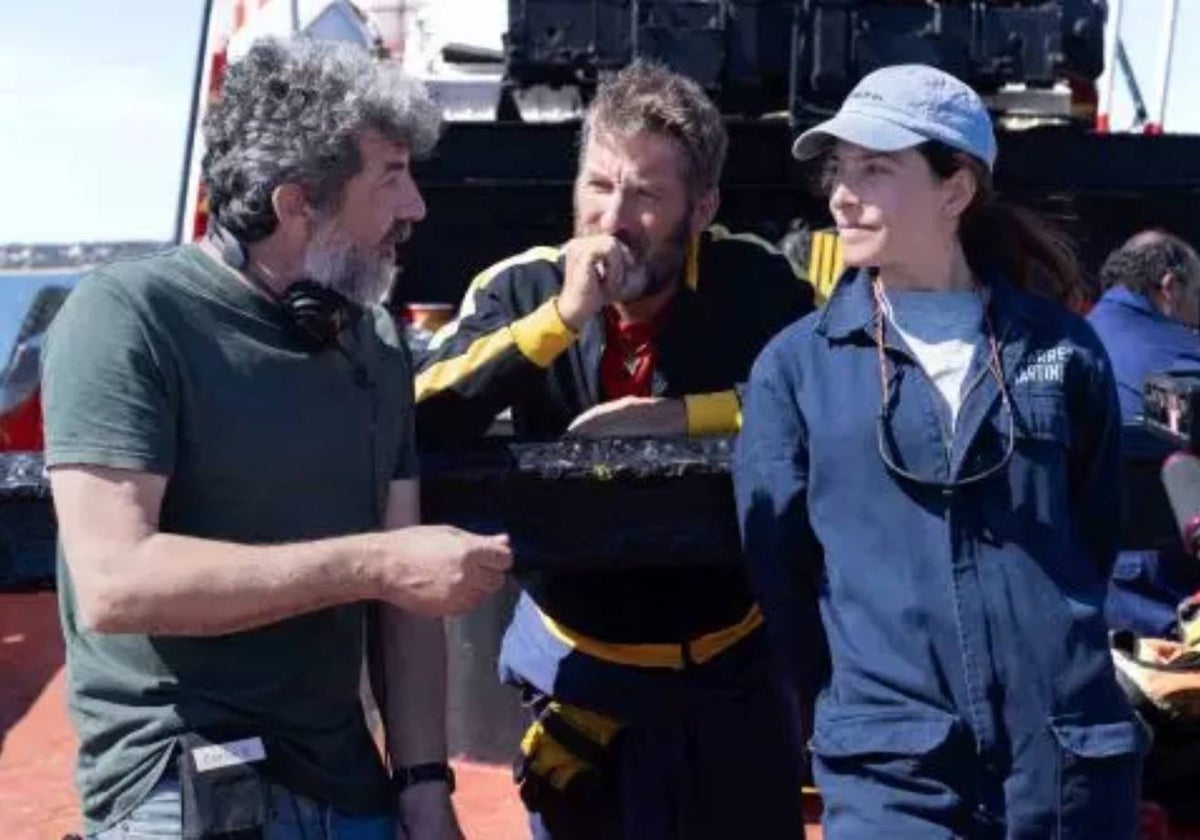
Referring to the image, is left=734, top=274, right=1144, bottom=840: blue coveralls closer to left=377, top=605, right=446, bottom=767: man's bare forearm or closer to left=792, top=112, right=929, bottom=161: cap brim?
left=792, top=112, right=929, bottom=161: cap brim

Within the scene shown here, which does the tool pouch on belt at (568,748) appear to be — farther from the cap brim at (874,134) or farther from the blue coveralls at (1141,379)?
the blue coveralls at (1141,379)

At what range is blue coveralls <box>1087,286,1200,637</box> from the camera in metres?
5.81

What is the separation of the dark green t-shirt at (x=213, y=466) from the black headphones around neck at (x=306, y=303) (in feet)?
0.06

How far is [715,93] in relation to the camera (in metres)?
7.47

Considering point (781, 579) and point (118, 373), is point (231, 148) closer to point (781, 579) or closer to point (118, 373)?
point (118, 373)

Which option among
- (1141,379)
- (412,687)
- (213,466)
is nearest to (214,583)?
(213,466)

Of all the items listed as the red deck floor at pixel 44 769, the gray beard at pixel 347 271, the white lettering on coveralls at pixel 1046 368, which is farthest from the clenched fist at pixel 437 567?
the red deck floor at pixel 44 769

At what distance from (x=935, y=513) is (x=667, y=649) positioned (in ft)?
2.50

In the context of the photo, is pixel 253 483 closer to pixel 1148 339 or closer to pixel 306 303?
pixel 306 303

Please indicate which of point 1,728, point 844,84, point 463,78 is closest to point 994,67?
point 844,84

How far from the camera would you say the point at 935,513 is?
247 cm

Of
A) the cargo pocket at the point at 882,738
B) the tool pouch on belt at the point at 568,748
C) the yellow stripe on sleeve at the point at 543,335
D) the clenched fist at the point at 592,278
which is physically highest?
the clenched fist at the point at 592,278

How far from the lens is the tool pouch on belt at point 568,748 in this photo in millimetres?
3191

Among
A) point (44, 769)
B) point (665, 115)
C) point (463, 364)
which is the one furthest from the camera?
point (44, 769)
